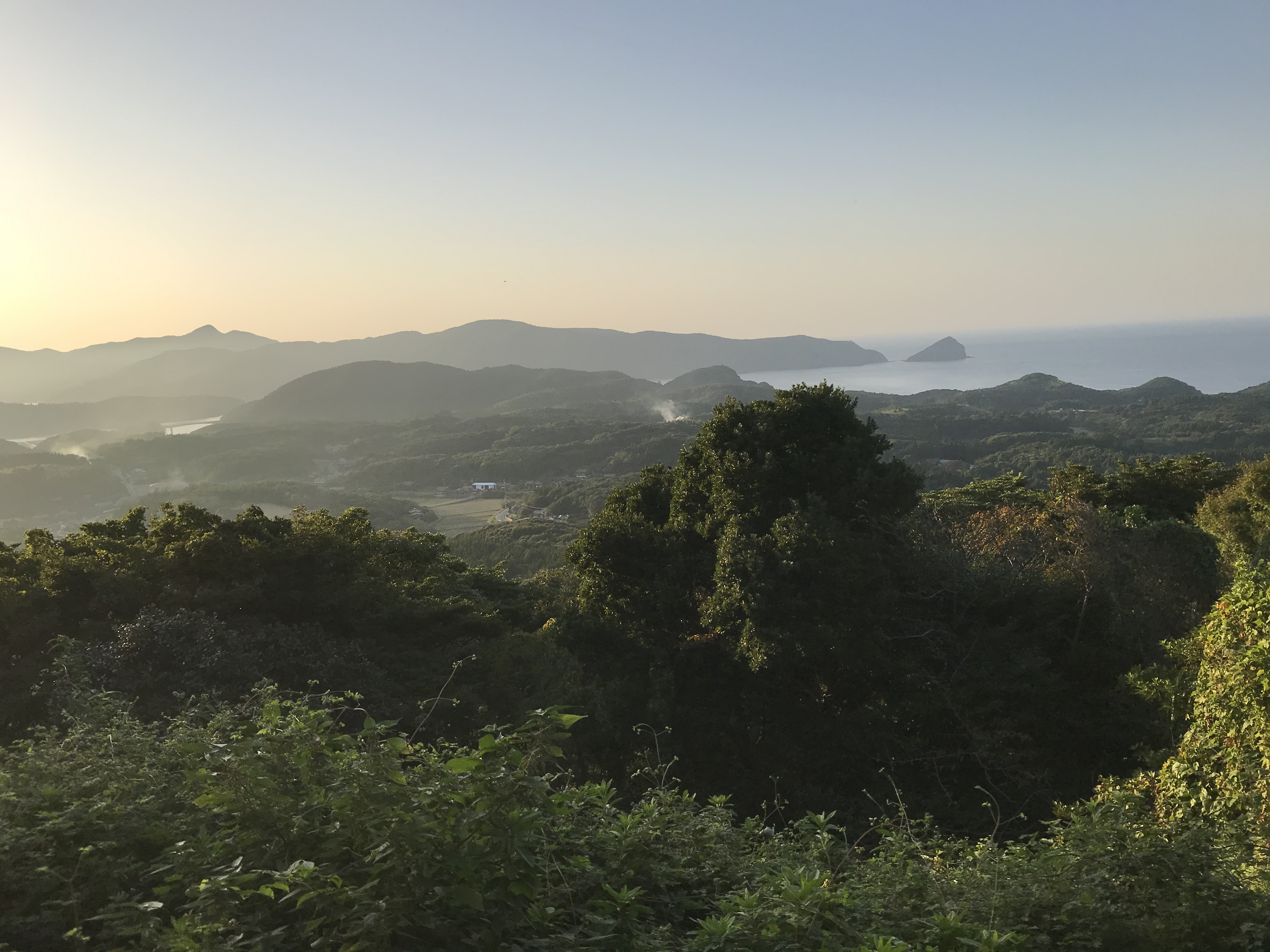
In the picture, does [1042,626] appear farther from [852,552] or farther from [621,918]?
[621,918]

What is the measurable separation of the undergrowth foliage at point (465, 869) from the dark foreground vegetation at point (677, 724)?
19 millimetres

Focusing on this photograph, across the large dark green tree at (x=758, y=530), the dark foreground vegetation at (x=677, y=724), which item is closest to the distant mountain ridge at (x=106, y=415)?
the dark foreground vegetation at (x=677, y=724)

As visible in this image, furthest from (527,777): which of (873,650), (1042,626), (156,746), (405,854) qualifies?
(1042,626)

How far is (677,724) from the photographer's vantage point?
361 inches

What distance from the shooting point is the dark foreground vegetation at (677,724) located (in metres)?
2.61

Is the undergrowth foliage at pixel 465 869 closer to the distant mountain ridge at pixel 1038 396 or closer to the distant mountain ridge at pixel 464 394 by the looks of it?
Result: the distant mountain ridge at pixel 1038 396

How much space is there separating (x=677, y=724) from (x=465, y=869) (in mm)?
7043

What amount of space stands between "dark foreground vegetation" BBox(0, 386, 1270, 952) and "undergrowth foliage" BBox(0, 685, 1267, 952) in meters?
0.02

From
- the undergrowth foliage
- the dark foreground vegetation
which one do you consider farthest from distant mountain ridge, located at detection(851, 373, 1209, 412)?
the undergrowth foliage

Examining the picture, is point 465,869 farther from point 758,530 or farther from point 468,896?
point 758,530

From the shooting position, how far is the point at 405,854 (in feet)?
8.05

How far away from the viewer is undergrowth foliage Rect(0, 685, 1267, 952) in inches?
96.2

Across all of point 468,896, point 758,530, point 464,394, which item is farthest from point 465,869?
point 464,394

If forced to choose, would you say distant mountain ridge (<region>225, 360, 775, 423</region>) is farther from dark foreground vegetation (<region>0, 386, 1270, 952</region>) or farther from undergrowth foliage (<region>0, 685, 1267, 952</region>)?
undergrowth foliage (<region>0, 685, 1267, 952</region>)
